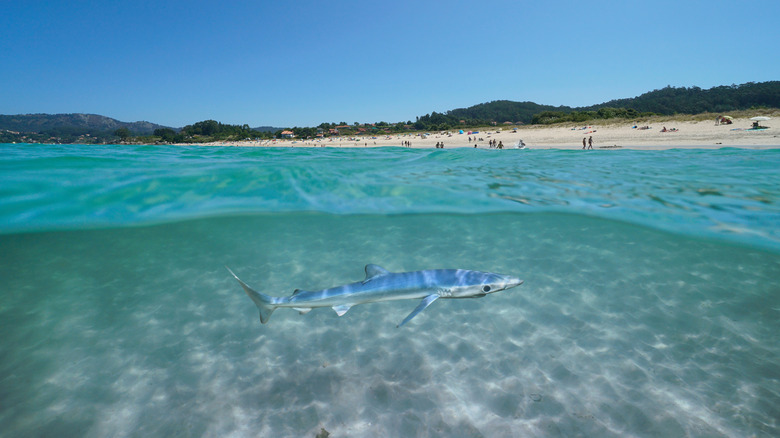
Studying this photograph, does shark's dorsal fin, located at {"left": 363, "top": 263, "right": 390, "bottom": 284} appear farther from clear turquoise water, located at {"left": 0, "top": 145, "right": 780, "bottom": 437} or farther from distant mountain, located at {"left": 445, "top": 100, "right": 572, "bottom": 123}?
distant mountain, located at {"left": 445, "top": 100, "right": 572, "bottom": 123}

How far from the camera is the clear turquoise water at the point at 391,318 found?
10.3 ft

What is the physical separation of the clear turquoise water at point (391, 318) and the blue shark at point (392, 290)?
115cm

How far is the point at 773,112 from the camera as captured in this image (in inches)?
1399

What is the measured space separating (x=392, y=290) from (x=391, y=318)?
7.05 feet

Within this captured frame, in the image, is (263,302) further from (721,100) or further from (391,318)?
(721,100)

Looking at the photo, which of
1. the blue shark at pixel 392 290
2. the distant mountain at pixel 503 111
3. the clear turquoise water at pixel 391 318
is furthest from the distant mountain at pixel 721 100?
the blue shark at pixel 392 290

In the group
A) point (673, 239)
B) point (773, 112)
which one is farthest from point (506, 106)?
point (673, 239)

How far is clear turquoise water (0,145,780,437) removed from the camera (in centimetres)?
313

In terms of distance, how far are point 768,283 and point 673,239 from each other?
243 cm

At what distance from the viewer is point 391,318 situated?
4879 mm

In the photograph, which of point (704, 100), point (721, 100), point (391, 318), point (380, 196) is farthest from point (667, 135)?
point (704, 100)

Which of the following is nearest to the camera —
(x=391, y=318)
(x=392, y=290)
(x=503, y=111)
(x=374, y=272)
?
(x=392, y=290)

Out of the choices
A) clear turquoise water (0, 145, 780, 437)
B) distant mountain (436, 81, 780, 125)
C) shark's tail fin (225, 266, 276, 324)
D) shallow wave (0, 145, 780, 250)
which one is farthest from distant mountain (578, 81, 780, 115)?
shark's tail fin (225, 266, 276, 324)

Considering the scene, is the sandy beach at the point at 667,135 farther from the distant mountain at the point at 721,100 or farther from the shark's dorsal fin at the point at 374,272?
the distant mountain at the point at 721,100
